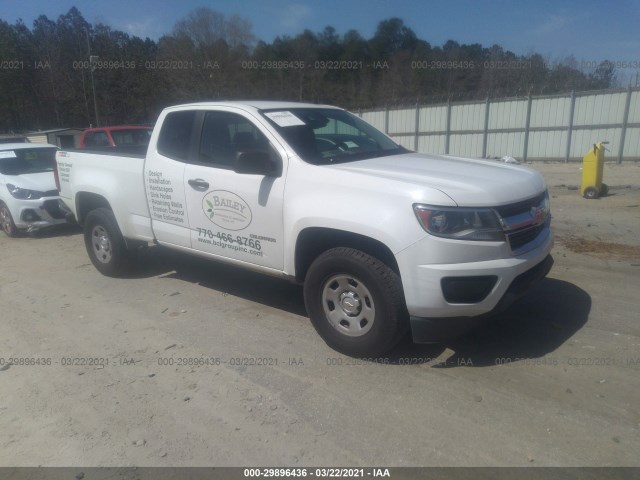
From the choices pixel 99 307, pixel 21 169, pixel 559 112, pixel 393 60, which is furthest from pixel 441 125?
pixel 393 60

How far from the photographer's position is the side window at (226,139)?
460 cm

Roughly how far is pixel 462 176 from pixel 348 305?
1300 mm

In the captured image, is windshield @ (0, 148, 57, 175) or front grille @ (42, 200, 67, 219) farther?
windshield @ (0, 148, 57, 175)

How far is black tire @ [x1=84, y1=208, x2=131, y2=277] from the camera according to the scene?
5.99m

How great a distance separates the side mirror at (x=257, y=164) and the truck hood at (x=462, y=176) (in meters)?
0.54

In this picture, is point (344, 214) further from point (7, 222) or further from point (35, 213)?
point (7, 222)

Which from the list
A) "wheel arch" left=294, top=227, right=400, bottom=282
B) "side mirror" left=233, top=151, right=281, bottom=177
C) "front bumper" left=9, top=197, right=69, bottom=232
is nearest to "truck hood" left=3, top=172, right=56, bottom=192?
"front bumper" left=9, top=197, right=69, bottom=232

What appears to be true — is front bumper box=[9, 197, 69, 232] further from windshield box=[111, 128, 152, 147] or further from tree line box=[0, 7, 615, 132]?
tree line box=[0, 7, 615, 132]

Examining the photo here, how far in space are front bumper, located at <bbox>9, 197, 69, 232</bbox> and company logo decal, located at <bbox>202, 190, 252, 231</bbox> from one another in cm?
533

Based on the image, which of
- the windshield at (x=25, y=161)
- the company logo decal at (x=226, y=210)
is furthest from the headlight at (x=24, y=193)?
the company logo decal at (x=226, y=210)

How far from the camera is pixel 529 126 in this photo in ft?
67.2

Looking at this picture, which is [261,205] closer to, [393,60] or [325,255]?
[325,255]

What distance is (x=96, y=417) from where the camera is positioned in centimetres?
336

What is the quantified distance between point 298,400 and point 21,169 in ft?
28.5
